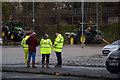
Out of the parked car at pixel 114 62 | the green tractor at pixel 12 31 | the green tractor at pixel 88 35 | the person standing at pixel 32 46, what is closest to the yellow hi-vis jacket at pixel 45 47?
→ the person standing at pixel 32 46

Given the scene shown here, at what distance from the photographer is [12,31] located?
4716 centimetres

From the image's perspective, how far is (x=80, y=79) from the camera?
12.4m

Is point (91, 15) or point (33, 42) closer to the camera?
point (33, 42)

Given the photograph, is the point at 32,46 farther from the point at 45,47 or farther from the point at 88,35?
the point at 88,35

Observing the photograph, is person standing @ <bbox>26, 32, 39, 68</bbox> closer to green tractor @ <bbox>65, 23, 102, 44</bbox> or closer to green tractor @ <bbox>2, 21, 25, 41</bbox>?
green tractor @ <bbox>65, 23, 102, 44</bbox>

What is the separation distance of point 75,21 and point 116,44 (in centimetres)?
3463

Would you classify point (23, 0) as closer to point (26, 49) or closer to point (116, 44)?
point (116, 44)

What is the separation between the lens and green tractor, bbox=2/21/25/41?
46.6m

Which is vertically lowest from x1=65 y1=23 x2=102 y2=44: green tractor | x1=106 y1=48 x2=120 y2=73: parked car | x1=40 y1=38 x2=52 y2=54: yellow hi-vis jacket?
x1=106 y1=48 x2=120 y2=73: parked car

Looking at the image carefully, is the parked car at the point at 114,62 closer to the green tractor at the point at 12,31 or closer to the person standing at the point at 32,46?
the person standing at the point at 32,46

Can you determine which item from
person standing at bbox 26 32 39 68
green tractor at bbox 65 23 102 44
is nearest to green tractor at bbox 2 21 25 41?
green tractor at bbox 65 23 102 44

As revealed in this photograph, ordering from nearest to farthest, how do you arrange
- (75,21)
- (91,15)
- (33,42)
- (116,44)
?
(33,42), (116,44), (91,15), (75,21)

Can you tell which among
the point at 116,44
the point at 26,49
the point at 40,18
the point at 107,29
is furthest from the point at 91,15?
the point at 26,49

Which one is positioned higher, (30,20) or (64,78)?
(30,20)
